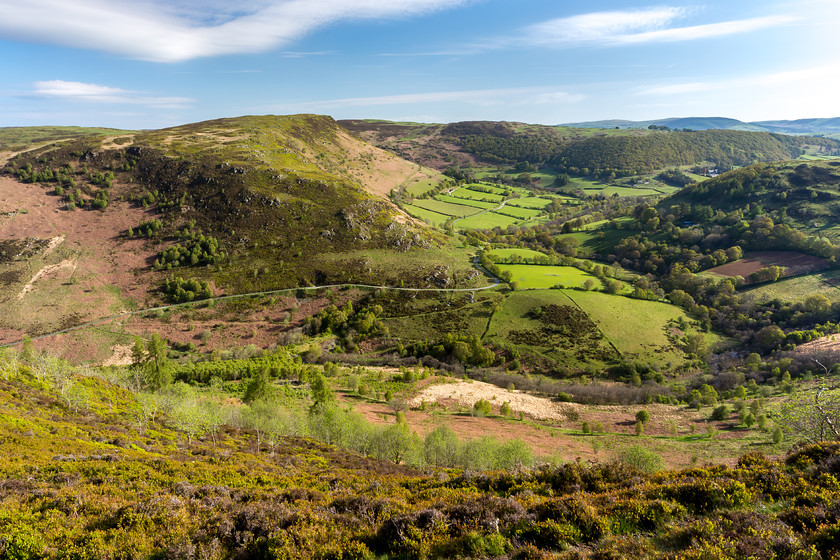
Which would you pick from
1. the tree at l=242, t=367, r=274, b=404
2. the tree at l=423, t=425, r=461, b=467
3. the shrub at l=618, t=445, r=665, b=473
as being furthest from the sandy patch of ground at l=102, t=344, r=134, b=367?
Result: the shrub at l=618, t=445, r=665, b=473

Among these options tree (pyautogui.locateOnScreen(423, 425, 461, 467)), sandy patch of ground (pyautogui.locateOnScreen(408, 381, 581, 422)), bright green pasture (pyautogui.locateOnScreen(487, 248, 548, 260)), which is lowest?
sandy patch of ground (pyautogui.locateOnScreen(408, 381, 581, 422))

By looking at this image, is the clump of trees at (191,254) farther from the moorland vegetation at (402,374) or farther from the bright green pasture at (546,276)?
the bright green pasture at (546,276)

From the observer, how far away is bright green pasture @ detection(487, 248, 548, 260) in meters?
157

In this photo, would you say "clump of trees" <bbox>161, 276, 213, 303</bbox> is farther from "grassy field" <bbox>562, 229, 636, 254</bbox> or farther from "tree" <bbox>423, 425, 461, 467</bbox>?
"grassy field" <bbox>562, 229, 636, 254</bbox>

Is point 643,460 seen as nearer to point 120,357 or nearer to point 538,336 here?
point 538,336

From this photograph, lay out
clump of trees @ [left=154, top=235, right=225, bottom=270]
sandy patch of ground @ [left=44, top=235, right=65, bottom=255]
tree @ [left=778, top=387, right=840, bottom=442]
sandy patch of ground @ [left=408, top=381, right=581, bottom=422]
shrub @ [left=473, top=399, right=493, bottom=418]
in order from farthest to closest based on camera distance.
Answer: clump of trees @ [left=154, top=235, right=225, bottom=270], sandy patch of ground @ [left=44, top=235, right=65, bottom=255], sandy patch of ground @ [left=408, top=381, right=581, bottom=422], shrub @ [left=473, top=399, right=493, bottom=418], tree @ [left=778, top=387, right=840, bottom=442]

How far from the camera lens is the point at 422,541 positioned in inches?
494

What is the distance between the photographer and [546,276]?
452 ft

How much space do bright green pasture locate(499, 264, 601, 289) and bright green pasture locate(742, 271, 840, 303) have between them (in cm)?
5067

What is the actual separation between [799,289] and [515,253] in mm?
94979

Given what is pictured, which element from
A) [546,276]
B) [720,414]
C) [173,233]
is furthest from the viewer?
[546,276]

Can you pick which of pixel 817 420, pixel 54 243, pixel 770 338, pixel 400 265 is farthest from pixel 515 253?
pixel 54 243

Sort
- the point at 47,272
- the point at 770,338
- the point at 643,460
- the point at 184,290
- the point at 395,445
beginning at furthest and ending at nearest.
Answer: the point at 184,290
the point at 47,272
the point at 770,338
the point at 395,445
the point at 643,460

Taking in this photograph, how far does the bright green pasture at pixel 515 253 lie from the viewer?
6180 inches
